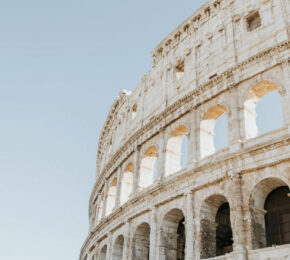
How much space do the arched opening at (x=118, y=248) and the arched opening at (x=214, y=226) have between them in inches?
210

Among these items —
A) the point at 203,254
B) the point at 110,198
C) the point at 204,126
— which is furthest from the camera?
the point at 110,198

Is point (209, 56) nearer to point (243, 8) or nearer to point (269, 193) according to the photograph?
point (243, 8)

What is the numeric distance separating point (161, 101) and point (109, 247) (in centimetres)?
798

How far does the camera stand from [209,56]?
61.2 feet

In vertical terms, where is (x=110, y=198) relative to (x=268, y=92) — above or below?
below

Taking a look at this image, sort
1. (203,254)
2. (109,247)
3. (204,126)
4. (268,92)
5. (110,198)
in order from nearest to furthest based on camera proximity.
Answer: (203,254) → (268,92) → (204,126) → (109,247) → (110,198)

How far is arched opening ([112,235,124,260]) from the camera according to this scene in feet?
64.7

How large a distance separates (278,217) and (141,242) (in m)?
6.83

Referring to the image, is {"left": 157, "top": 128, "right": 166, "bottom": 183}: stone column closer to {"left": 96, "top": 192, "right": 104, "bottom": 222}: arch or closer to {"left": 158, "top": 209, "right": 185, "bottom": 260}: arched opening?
{"left": 158, "top": 209, "right": 185, "bottom": 260}: arched opening

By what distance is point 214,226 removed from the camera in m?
15.1

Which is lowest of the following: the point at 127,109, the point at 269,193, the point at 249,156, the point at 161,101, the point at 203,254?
the point at 203,254

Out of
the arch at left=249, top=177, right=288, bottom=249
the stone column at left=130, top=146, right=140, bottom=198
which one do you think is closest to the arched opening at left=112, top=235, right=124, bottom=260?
the stone column at left=130, top=146, right=140, bottom=198

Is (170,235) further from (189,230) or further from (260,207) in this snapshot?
(260,207)

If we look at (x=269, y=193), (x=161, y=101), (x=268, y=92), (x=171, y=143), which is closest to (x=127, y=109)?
(x=161, y=101)
